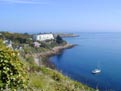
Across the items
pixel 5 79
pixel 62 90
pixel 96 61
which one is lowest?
pixel 96 61

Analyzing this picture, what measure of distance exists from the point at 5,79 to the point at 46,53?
242 ft

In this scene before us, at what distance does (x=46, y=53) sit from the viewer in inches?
3083

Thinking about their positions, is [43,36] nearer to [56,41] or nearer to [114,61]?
[56,41]

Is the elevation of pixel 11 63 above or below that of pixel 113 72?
above

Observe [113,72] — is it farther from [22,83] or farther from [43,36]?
[43,36]

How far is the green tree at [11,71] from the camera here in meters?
4.68

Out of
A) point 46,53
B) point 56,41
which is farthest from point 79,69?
point 56,41

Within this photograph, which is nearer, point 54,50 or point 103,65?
point 103,65

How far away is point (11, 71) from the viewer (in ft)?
16.1

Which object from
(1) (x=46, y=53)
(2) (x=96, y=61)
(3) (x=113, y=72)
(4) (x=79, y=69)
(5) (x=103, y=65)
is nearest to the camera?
(3) (x=113, y=72)

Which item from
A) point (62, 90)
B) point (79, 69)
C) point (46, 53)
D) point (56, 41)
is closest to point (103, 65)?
point (79, 69)

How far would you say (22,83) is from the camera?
4895mm

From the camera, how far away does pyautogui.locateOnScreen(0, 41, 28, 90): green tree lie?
4680 millimetres

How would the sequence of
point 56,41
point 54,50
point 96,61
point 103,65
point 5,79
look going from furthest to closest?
point 56,41 < point 54,50 < point 96,61 < point 103,65 < point 5,79
